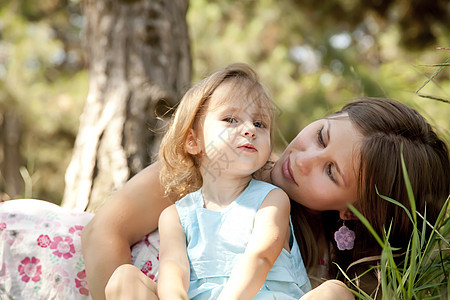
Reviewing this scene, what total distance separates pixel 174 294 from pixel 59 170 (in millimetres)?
5767

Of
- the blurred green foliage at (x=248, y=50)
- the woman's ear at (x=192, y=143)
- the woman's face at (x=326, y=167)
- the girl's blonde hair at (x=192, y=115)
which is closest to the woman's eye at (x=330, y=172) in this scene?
the woman's face at (x=326, y=167)

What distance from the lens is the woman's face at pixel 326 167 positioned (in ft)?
4.44

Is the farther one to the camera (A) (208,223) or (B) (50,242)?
(B) (50,242)

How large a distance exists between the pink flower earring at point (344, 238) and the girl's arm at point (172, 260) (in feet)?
1.70

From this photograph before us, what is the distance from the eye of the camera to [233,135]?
1299mm

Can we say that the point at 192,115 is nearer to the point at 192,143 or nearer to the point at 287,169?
the point at 192,143

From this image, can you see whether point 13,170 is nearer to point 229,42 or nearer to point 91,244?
point 229,42

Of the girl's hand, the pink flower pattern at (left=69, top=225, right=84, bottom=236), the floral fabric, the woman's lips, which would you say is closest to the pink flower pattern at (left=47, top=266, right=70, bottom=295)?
the floral fabric

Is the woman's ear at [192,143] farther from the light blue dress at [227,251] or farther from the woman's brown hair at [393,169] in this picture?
the woman's brown hair at [393,169]

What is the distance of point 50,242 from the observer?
1.48 meters

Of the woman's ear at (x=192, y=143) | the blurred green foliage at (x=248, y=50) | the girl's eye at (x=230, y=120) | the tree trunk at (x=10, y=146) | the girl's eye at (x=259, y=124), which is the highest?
the girl's eye at (x=230, y=120)

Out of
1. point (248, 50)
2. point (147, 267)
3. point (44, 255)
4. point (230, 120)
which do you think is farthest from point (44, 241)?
point (248, 50)

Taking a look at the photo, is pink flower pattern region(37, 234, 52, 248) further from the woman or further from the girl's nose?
the girl's nose

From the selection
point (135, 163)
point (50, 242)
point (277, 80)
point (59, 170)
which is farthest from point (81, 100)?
point (50, 242)
